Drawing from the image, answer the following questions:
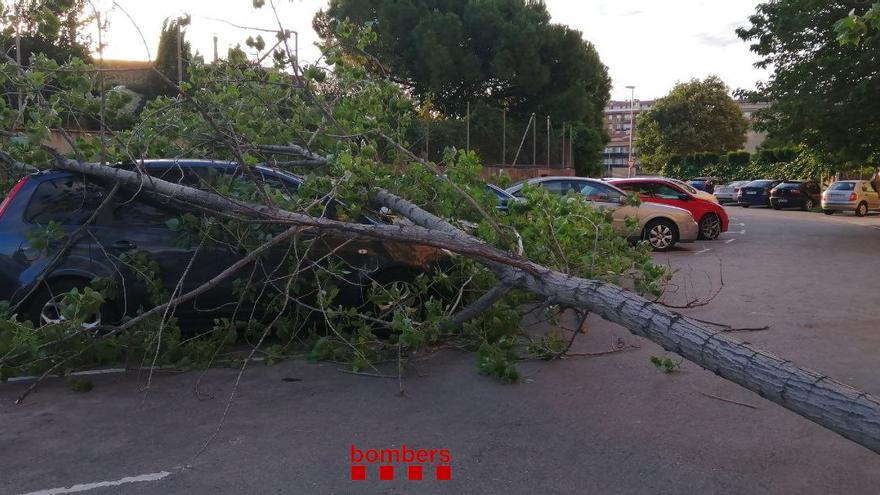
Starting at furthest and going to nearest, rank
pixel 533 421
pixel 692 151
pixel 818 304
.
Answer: pixel 692 151 → pixel 818 304 → pixel 533 421

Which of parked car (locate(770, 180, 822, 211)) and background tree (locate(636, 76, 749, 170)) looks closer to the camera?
parked car (locate(770, 180, 822, 211))

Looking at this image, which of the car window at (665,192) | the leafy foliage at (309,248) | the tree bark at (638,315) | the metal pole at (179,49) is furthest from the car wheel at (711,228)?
the tree bark at (638,315)

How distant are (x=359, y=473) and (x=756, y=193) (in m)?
34.7

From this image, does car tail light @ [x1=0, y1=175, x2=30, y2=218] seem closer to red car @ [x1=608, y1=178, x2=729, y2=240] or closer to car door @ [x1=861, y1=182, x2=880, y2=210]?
red car @ [x1=608, y1=178, x2=729, y2=240]

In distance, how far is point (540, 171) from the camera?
2542 centimetres

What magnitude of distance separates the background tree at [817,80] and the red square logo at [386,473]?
1448 centimetres

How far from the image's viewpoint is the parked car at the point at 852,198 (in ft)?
91.4

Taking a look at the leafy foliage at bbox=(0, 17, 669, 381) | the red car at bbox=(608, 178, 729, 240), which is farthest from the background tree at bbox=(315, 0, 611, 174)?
the leafy foliage at bbox=(0, 17, 669, 381)

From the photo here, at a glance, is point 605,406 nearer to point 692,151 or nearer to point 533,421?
point 533,421

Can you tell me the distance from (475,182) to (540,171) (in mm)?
18870

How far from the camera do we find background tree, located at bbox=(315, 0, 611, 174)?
2717cm

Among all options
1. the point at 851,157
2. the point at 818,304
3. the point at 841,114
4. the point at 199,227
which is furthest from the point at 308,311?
the point at 851,157

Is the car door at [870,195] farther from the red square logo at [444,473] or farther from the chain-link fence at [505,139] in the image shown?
the red square logo at [444,473]

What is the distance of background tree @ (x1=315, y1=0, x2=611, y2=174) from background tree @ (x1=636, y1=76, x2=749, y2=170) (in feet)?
97.7
